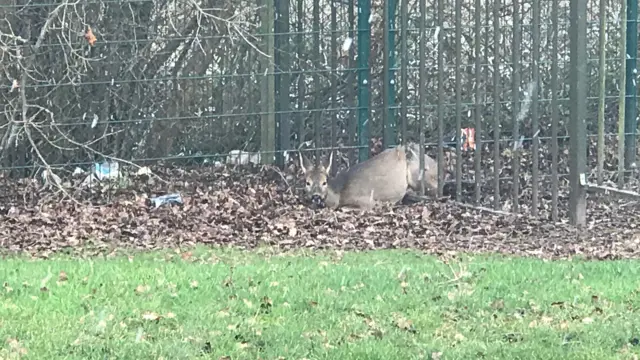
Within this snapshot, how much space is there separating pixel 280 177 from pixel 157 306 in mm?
6127

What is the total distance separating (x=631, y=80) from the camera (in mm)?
12602

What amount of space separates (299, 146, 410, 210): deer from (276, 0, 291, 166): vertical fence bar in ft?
2.69

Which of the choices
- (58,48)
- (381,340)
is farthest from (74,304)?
(58,48)

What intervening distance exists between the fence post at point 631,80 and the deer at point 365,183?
7.69 feet

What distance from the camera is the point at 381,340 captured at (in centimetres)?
576

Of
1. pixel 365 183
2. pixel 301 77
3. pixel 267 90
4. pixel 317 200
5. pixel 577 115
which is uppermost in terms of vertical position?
pixel 301 77

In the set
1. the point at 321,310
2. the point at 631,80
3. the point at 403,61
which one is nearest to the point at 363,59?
the point at 403,61

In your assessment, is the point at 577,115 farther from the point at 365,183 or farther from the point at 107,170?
the point at 107,170

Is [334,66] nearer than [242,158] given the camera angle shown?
Yes

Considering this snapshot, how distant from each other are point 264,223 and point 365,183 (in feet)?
4.84

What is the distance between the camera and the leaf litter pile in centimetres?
966

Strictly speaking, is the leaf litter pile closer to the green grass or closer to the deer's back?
the deer's back

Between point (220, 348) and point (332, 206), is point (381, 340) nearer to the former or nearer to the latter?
point (220, 348)

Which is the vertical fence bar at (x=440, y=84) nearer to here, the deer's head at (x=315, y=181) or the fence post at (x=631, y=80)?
the deer's head at (x=315, y=181)
